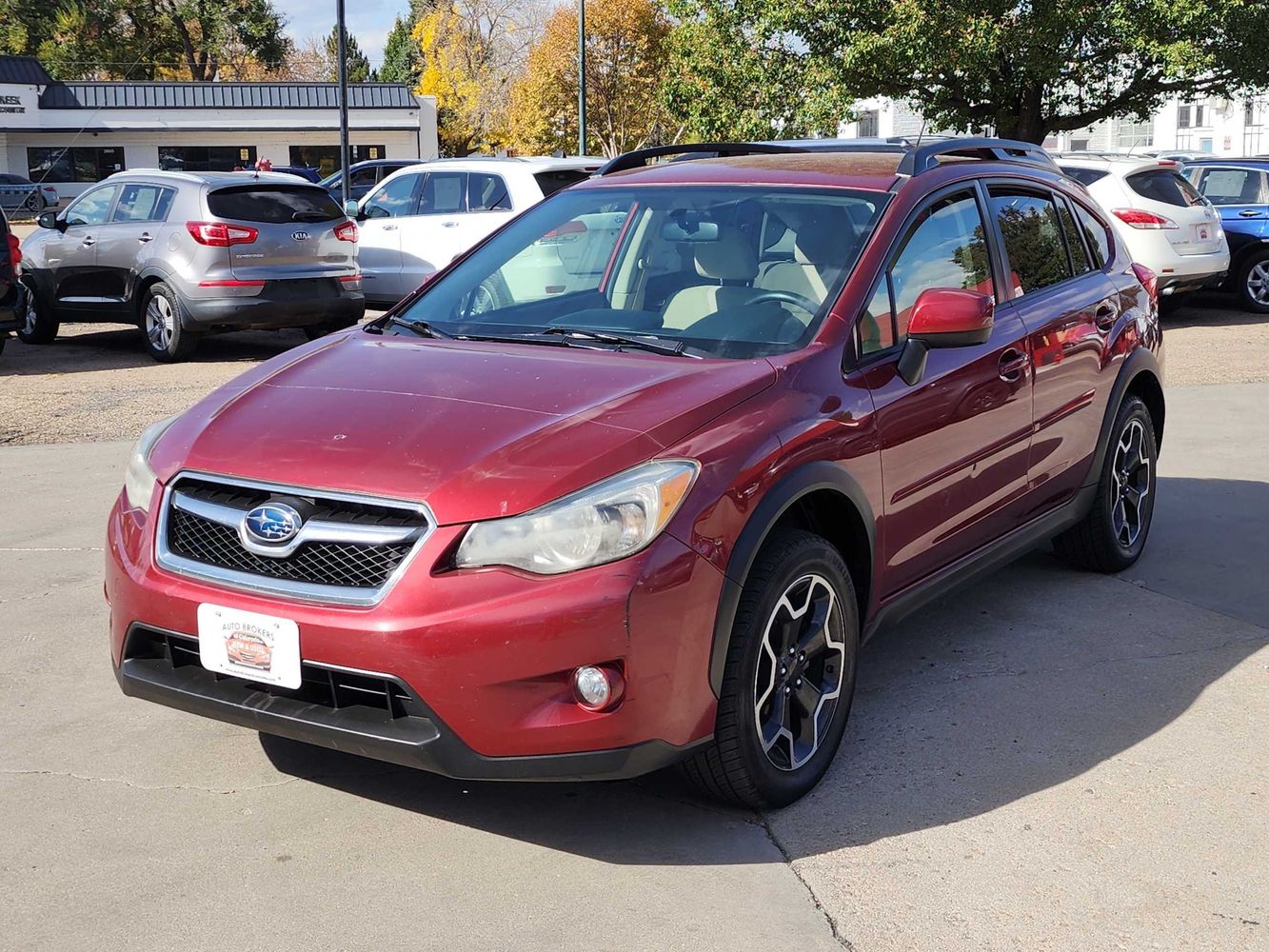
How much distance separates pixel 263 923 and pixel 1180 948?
204cm

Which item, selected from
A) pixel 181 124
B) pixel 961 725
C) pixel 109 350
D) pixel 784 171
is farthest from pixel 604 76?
pixel 961 725

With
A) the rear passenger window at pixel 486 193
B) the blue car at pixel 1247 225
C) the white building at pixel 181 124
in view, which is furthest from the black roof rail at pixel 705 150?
the white building at pixel 181 124

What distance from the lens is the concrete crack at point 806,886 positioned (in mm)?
3139

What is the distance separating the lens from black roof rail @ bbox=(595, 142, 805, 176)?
5.37 meters

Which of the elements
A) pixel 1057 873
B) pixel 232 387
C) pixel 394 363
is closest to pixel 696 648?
pixel 1057 873

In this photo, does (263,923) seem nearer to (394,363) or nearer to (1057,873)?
(394,363)

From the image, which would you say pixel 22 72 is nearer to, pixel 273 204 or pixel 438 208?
pixel 438 208

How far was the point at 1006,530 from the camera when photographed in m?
4.99

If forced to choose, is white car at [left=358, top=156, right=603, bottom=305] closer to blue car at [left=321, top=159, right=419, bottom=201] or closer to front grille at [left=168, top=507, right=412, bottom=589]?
blue car at [left=321, top=159, right=419, bottom=201]

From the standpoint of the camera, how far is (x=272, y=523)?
339 cm

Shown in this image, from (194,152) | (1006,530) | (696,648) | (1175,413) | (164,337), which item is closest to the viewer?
(696,648)

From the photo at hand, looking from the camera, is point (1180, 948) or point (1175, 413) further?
point (1175, 413)

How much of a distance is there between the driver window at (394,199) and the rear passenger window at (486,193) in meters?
0.78

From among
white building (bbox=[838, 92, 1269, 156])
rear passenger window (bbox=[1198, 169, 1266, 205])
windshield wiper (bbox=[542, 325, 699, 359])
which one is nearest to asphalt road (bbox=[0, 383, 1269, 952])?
windshield wiper (bbox=[542, 325, 699, 359])
